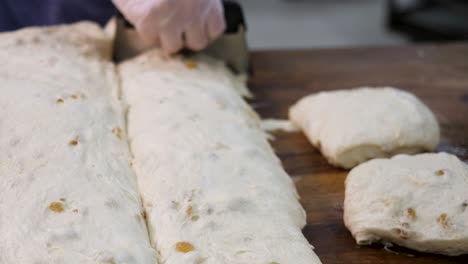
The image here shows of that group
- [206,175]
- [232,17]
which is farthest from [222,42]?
[206,175]

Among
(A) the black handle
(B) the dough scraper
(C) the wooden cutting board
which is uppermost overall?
(A) the black handle

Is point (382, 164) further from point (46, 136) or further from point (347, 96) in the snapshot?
point (46, 136)

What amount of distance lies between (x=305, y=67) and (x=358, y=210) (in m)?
0.87

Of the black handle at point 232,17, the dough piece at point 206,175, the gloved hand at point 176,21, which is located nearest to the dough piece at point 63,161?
the dough piece at point 206,175

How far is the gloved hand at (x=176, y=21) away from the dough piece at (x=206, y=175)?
92 mm

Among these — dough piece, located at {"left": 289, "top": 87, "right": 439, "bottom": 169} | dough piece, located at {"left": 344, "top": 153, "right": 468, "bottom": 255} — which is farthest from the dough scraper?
dough piece, located at {"left": 344, "top": 153, "right": 468, "bottom": 255}

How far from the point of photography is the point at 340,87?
179 centimetres

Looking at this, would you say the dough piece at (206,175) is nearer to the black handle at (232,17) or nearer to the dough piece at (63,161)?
the dough piece at (63,161)

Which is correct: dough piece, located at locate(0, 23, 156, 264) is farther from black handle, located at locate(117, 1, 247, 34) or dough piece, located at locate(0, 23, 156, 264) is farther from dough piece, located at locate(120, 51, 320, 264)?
black handle, located at locate(117, 1, 247, 34)

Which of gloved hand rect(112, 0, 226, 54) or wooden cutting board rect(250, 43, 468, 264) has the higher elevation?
gloved hand rect(112, 0, 226, 54)

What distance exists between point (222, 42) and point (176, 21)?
22cm

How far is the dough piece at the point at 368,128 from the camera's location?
1359mm

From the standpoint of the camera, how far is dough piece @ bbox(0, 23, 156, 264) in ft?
3.15

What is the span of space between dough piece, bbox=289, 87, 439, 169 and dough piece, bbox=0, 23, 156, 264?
0.50 meters
